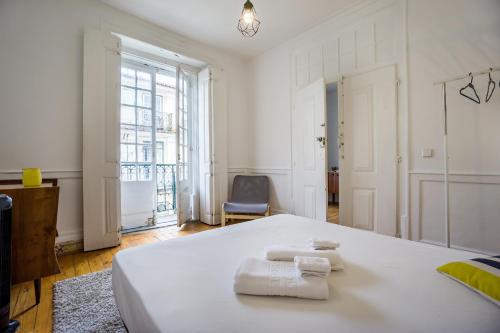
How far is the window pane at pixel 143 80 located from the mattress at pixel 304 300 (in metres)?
3.04

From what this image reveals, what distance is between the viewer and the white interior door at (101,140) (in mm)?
2539

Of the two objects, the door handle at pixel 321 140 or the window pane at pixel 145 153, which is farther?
the window pane at pixel 145 153

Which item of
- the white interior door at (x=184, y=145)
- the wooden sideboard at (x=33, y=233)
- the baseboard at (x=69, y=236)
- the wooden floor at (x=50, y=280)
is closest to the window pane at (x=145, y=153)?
the white interior door at (x=184, y=145)

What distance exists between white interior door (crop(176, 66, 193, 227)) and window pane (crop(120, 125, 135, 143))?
67 cm

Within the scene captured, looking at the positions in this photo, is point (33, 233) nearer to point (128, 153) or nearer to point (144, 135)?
point (128, 153)

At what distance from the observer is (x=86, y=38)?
2.53m

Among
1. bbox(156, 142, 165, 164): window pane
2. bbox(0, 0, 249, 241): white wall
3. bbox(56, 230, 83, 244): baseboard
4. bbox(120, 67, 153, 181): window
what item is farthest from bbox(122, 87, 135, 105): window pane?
bbox(56, 230, 83, 244): baseboard

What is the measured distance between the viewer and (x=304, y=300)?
2.49ft

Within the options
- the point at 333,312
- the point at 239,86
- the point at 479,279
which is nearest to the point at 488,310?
the point at 479,279

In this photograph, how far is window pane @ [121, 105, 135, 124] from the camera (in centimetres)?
334

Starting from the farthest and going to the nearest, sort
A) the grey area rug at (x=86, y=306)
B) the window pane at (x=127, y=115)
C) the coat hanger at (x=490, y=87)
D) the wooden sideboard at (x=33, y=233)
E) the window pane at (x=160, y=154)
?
the window pane at (x=160, y=154), the window pane at (x=127, y=115), the coat hanger at (x=490, y=87), the wooden sideboard at (x=33, y=233), the grey area rug at (x=86, y=306)

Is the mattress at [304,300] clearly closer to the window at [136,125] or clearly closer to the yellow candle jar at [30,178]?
the yellow candle jar at [30,178]

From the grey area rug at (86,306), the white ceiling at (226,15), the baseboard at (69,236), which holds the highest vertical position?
the white ceiling at (226,15)

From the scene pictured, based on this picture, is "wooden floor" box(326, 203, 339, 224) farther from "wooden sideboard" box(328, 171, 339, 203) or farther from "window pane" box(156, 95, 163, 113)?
"window pane" box(156, 95, 163, 113)
